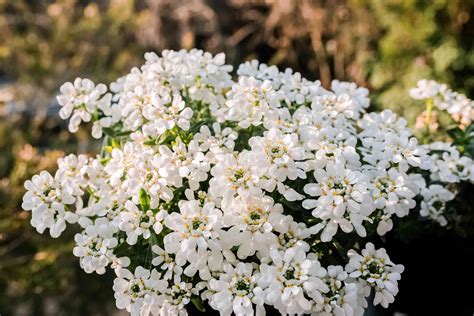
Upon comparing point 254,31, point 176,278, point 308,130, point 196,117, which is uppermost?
point 308,130

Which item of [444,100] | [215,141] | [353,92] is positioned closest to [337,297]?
[215,141]

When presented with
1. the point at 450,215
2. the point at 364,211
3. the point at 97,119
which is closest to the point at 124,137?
the point at 97,119

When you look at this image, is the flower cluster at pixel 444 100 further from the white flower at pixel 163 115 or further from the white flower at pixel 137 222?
the white flower at pixel 137 222

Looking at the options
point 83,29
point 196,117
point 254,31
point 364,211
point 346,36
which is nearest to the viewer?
point 364,211

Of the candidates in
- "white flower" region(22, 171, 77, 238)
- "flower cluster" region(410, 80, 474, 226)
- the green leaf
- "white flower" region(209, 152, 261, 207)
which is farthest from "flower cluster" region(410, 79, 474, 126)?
"white flower" region(22, 171, 77, 238)

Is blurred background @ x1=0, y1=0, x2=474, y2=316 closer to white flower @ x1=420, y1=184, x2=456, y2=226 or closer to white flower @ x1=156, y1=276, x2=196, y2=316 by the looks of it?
white flower @ x1=156, y1=276, x2=196, y2=316

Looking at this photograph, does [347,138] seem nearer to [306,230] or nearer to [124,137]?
[306,230]

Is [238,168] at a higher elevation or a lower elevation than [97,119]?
higher
